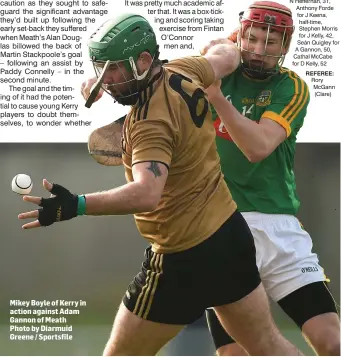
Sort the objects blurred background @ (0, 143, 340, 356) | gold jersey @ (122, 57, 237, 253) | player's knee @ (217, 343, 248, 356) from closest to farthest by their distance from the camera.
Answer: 1. gold jersey @ (122, 57, 237, 253)
2. player's knee @ (217, 343, 248, 356)
3. blurred background @ (0, 143, 340, 356)

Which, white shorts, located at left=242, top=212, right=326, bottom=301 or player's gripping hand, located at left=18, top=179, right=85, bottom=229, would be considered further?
white shorts, located at left=242, top=212, right=326, bottom=301

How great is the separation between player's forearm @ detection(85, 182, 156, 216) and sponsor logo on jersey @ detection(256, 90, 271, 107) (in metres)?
1.67

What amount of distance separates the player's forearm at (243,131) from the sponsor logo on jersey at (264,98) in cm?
32

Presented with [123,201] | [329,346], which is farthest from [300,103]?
[123,201]

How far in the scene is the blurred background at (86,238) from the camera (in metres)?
9.72

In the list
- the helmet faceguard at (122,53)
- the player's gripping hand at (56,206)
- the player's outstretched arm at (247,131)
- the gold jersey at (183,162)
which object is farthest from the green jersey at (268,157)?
the player's gripping hand at (56,206)

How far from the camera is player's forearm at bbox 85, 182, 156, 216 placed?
13.8ft

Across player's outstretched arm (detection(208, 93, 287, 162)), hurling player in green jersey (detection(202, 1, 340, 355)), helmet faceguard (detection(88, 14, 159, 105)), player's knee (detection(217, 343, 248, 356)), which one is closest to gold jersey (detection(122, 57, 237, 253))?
helmet faceguard (detection(88, 14, 159, 105))

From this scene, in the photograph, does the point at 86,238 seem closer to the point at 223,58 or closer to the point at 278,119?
the point at 278,119

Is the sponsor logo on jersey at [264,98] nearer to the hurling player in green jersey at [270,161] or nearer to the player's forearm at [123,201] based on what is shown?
the hurling player in green jersey at [270,161]

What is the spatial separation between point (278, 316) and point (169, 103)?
5498 millimetres

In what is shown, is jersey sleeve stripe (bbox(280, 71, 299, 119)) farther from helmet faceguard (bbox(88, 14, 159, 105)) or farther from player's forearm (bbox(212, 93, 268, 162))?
helmet faceguard (bbox(88, 14, 159, 105))

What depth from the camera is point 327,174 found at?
9.88 meters

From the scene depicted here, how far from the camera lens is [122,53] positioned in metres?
4.63
